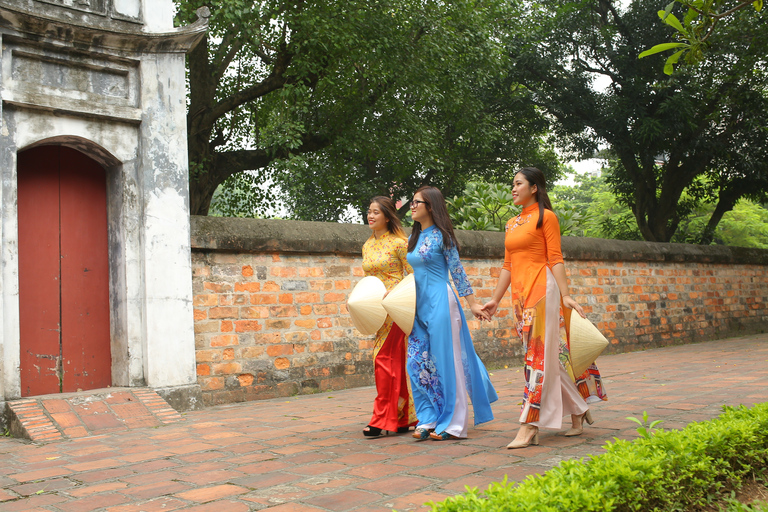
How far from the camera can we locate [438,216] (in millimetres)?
4695

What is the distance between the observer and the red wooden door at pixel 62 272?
5.90 metres

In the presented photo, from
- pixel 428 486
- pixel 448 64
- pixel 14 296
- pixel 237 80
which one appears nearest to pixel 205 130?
pixel 237 80

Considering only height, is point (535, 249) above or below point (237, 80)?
below

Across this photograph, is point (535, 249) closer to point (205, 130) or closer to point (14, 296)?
point (14, 296)

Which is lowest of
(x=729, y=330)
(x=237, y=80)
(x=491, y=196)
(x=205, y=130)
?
(x=729, y=330)

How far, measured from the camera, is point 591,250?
10.8 m

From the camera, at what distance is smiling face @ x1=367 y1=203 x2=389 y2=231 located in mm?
4988

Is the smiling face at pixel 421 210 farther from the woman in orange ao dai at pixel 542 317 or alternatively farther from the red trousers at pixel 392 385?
the red trousers at pixel 392 385

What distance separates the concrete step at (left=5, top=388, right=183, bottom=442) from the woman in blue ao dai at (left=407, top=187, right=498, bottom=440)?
96.5 inches

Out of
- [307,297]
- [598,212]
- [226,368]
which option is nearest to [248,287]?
[307,297]

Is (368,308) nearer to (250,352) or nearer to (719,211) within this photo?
(250,352)

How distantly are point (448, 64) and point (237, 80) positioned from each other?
14.7 ft

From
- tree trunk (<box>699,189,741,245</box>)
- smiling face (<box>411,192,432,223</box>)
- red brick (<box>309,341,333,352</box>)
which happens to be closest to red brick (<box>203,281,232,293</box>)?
red brick (<box>309,341,333,352</box>)

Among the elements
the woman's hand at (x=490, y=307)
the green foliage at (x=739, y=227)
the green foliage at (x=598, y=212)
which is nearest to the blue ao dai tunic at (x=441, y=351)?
the woman's hand at (x=490, y=307)
